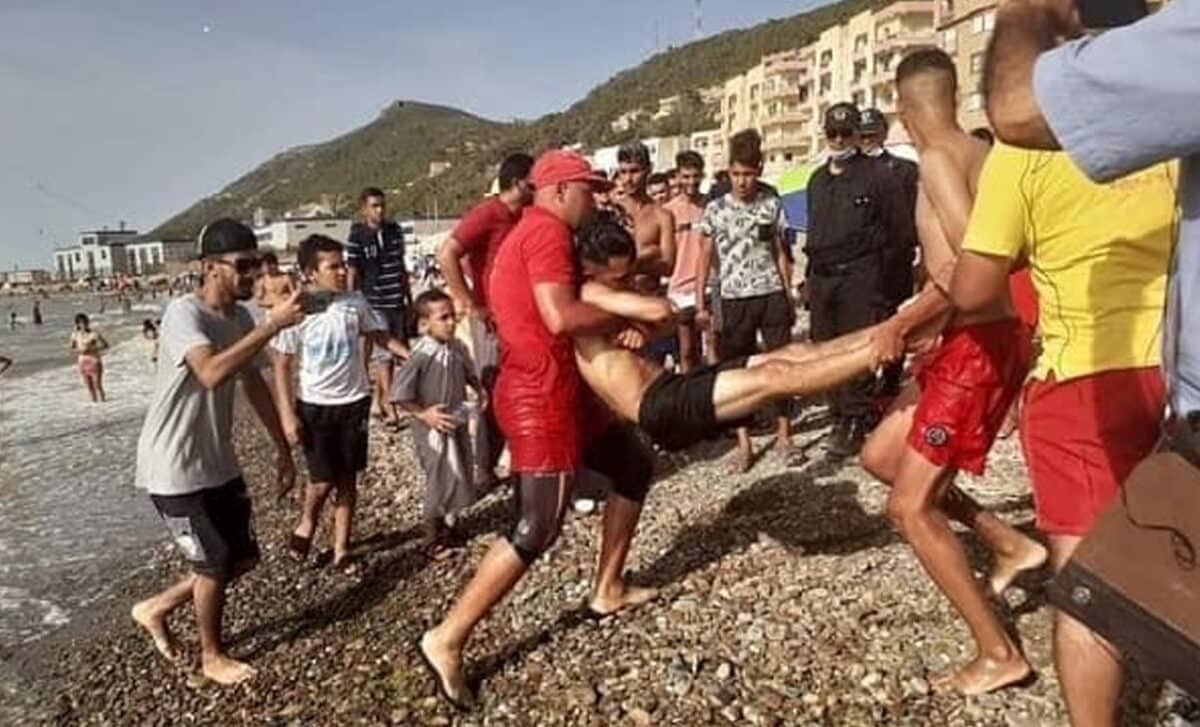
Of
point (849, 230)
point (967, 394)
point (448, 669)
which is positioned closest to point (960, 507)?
point (967, 394)

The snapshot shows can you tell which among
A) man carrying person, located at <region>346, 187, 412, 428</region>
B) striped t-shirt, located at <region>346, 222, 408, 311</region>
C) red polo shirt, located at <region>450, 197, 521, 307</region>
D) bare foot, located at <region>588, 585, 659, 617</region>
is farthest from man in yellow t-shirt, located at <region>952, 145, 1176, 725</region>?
striped t-shirt, located at <region>346, 222, 408, 311</region>

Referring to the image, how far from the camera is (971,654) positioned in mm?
3629

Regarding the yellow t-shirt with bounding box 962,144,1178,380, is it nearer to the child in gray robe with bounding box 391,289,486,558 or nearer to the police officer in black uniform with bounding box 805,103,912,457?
the police officer in black uniform with bounding box 805,103,912,457

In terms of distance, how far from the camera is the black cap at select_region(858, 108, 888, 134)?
5.86 metres

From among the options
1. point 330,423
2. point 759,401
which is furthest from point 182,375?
point 759,401

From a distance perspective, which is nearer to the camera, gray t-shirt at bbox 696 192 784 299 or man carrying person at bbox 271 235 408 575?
man carrying person at bbox 271 235 408 575

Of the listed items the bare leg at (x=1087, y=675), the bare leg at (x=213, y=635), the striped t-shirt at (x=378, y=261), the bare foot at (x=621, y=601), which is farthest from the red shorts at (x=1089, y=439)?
the striped t-shirt at (x=378, y=261)

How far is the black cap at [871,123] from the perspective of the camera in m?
5.86

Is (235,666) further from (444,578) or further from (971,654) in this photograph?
(971,654)

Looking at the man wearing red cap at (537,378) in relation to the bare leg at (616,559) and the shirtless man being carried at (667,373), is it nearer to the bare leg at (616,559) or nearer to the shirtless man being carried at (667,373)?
the shirtless man being carried at (667,373)

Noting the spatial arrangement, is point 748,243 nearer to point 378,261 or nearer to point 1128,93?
point 378,261

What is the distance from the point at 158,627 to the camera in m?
4.66

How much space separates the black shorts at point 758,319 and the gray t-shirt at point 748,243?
0.06 m

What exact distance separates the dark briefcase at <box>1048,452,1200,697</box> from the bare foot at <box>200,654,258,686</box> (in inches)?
152
